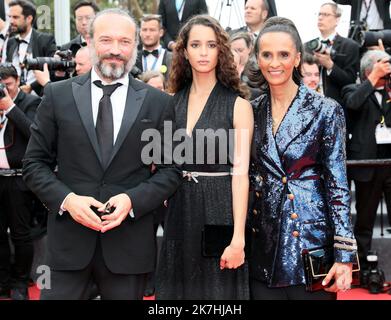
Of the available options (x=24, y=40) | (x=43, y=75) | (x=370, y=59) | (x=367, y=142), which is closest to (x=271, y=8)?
(x=370, y=59)

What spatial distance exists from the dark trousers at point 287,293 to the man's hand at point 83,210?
0.78 metres

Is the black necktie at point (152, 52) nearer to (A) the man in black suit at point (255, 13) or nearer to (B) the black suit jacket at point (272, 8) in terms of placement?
(A) the man in black suit at point (255, 13)

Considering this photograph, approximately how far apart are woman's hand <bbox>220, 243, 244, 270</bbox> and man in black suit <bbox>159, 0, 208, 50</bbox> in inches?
168

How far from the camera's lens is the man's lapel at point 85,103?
2895mm

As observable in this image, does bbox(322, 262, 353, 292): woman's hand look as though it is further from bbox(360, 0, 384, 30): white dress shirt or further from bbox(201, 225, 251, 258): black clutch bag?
bbox(360, 0, 384, 30): white dress shirt

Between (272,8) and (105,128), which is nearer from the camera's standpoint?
(105,128)

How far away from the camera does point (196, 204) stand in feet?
10.9

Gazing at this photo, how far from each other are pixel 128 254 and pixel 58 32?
5871 millimetres

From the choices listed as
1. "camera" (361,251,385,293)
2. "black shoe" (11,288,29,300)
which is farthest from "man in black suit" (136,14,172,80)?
"camera" (361,251,385,293)

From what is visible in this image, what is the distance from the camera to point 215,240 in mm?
3217

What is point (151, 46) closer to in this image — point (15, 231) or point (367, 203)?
point (15, 231)

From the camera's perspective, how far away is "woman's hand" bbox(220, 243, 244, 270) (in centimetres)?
313

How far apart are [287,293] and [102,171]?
0.94 meters

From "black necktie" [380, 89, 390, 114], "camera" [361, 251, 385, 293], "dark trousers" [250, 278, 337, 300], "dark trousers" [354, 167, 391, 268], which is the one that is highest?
"black necktie" [380, 89, 390, 114]
